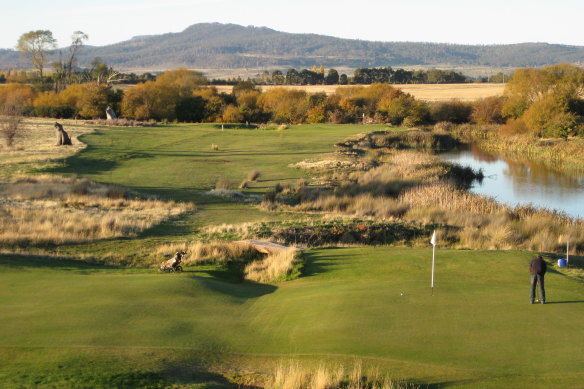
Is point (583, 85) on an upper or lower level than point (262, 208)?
upper

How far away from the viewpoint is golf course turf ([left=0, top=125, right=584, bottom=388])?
892 centimetres

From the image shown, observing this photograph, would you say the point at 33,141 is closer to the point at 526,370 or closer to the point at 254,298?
the point at 254,298

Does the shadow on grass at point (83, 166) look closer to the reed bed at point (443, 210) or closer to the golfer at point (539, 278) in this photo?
the reed bed at point (443, 210)

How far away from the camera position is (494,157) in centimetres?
6144

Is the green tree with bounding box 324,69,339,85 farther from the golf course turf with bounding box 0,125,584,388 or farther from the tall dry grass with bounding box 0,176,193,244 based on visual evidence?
the golf course turf with bounding box 0,125,584,388

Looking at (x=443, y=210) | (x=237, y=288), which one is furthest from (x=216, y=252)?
(x=443, y=210)

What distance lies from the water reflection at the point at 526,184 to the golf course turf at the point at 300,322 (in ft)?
75.0

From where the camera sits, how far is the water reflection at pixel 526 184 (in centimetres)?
3847

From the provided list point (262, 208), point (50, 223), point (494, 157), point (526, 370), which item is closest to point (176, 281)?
point (526, 370)

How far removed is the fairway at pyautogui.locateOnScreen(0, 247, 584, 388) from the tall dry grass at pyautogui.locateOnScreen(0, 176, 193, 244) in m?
6.44

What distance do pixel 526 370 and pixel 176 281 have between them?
7559 mm

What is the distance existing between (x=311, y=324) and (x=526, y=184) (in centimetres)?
3788

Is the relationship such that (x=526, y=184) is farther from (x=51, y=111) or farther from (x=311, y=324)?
(x=51, y=111)

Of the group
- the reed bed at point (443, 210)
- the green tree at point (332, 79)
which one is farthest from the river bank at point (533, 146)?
the green tree at point (332, 79)
